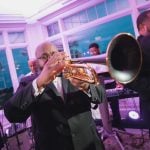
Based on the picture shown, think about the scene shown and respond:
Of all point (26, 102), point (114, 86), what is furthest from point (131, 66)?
point (114, 86)

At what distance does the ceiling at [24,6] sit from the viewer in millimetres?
7014

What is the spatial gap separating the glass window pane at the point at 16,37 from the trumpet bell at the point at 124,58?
686cm

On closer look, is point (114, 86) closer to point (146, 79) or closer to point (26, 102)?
point (146, 79)

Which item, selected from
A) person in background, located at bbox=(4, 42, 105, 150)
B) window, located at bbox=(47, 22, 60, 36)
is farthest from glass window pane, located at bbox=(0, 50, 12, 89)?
person in background, located at bbox=(4, 42, 105, 150)

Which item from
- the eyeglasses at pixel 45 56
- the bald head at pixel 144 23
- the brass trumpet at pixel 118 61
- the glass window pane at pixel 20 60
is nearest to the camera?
the brass trumpet at pixel 118 61

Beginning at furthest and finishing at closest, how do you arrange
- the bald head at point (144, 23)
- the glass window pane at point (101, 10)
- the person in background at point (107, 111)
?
1. the glass window pane at point (101, 10)
2. the person in background at point (107, 111)
3. the bald head at point (144, 23)

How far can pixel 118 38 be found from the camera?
65.3 inches

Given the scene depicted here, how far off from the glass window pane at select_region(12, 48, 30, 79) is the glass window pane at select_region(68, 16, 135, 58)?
5.14 ft

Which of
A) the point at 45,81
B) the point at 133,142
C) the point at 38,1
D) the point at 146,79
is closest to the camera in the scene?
the point at 45,81

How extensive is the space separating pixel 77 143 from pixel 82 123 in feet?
0.46

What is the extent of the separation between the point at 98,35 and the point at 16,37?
2.79 metres

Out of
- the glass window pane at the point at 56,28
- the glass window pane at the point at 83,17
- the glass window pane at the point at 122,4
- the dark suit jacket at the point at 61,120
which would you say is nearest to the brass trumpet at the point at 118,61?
the dark suit jacket at the point at 61,120

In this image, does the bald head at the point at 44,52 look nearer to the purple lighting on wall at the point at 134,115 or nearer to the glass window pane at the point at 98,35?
the purple lighting on wall at the point at 134,115

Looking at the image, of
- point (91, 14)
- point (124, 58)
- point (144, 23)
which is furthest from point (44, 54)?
point (91, 14)
